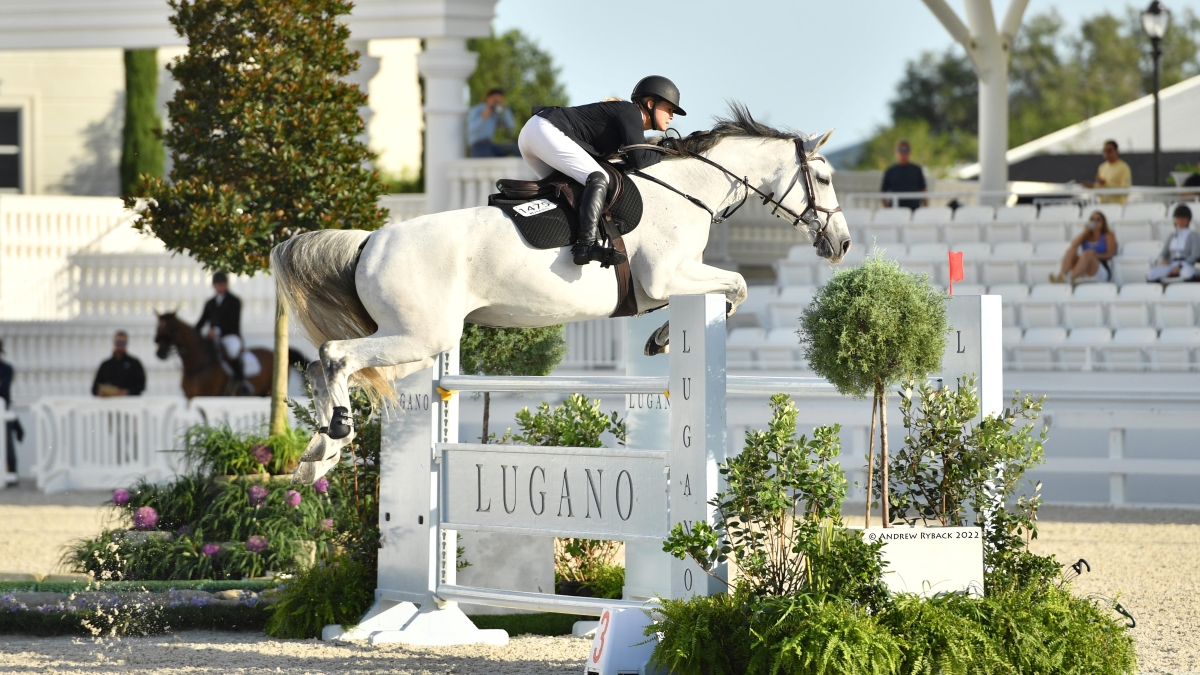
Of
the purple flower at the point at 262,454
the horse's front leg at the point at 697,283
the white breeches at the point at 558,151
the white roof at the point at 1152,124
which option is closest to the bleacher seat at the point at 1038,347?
the purple flower at the point at 262,454

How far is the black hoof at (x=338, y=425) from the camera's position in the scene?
5371 mm

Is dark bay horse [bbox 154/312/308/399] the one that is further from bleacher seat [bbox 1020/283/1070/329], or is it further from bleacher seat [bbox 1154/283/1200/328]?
bleacher seat [bbox 1154/283/1200/328]

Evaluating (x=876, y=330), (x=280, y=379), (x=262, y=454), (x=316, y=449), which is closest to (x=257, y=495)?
(x=262, y=454)

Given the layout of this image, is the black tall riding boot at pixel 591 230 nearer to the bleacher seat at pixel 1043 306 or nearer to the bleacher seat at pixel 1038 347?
the bleacher seat at pixel 1038 347

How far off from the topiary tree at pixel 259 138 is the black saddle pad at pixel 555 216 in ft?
11.7

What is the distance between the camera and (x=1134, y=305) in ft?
46.3

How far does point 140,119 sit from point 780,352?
42.5ft

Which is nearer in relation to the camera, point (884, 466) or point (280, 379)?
point (884, 466)

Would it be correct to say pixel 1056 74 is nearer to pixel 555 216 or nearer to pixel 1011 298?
pixel 1011 298

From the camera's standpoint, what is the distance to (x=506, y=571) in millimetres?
6559

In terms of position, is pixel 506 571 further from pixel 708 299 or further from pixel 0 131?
pixel 0 131

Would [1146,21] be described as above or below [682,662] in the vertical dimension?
above

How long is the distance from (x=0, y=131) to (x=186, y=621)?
18.9 meters

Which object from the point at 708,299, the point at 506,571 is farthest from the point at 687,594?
the point at 506,571
